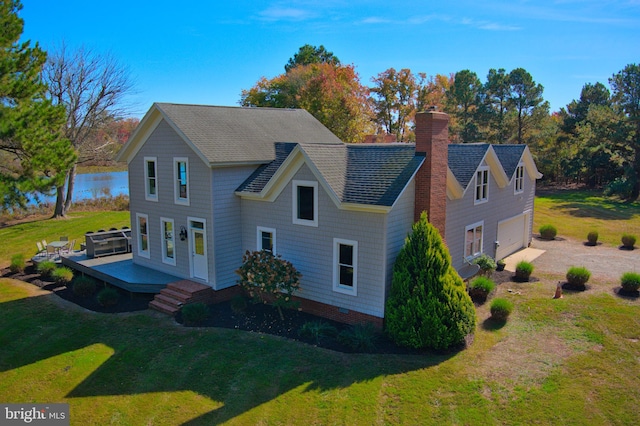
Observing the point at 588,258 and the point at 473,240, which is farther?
the point at 588,258

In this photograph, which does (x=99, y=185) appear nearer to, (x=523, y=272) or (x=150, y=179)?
(x=150, y=179)

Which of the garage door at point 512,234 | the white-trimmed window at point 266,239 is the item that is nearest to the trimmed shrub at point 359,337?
the white-trimmed window at point 266,239

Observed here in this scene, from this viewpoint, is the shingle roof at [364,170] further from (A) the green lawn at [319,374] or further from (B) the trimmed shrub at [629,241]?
(B) the trimmed shrub at [629,241]

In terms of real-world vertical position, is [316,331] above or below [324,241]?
below

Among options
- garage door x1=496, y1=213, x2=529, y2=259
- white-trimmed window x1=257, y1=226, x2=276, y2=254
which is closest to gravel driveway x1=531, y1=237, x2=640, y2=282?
garage door x1=496, y1=213, x2=529, y2=259

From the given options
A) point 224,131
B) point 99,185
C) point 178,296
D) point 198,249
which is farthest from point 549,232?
point 99,185

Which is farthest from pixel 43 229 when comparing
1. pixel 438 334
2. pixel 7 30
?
pixel 438 334
